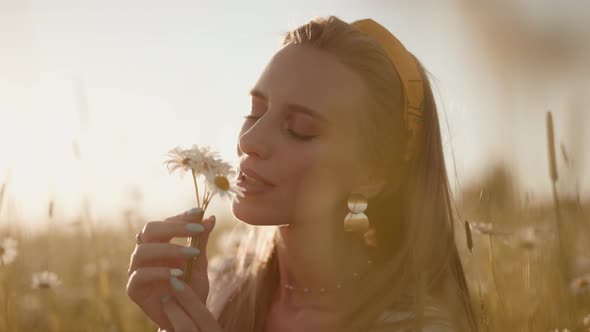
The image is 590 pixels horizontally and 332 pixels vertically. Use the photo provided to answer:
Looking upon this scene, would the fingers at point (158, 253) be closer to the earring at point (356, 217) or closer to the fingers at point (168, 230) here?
the fingers at point (168, 230)

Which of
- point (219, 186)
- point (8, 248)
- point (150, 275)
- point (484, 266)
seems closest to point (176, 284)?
point (150, 275)

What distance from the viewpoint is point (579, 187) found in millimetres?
1567

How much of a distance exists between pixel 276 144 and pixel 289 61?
13.3 inches

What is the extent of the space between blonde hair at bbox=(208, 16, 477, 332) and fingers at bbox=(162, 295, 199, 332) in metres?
0.67

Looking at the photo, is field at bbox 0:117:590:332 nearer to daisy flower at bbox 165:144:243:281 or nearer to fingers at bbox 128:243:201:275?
fingers at bbox 128:243:201:275

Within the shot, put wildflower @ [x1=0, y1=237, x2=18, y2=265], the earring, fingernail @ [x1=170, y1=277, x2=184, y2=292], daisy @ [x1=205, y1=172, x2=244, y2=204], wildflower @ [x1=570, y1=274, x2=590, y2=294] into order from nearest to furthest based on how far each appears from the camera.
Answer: daisy @ [x1=205, y1=172, x2=244, y2=204], fingernail @ [x1=170, y1=277, x2=184, y2=292], the earring, wildflower @ [x1=0, y1=237, x2=18, y2=265], wildflower @ [x1=570, y1=274, x2=590, y2=294]

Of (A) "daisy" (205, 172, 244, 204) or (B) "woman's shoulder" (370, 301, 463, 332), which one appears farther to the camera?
(B) "woman's shoulder" (370, 301, 463, 332)

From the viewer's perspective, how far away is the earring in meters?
2.24

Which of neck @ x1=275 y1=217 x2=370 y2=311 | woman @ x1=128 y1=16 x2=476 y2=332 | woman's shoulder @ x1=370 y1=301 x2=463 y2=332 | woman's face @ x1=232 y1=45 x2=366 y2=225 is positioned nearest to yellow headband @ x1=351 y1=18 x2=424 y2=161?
woman @ x1=128 y1=16 x2=476 y2=332

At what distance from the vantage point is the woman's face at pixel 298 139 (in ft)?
6.80

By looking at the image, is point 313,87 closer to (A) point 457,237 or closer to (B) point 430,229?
(B) point 430,229

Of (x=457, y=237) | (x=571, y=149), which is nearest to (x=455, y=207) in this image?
(x=457, y=237)

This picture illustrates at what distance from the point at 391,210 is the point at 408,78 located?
54 cm

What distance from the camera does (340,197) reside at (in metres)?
2.27
